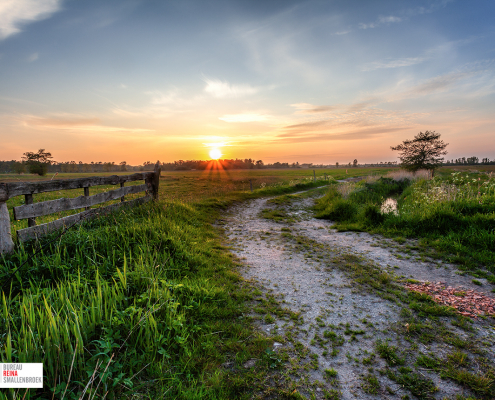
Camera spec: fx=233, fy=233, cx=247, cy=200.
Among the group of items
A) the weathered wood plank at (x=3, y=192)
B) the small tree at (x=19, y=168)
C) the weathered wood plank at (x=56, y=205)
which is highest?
the small tree at (x=19, y=168)

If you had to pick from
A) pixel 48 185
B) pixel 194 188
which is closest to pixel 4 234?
pixel 48 185

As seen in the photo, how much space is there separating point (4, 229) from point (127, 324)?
404 cm

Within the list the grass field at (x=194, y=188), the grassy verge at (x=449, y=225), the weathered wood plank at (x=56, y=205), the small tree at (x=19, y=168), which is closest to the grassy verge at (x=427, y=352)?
the grassy verge at (x=449, y=225)

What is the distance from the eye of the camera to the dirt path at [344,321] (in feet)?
9.07

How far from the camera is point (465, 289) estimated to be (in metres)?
4.88

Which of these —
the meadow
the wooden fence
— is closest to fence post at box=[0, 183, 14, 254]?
the wooden fence

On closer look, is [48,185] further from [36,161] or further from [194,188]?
[36,161]

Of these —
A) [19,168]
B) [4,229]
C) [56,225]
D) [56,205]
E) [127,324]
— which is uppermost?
[19,168]

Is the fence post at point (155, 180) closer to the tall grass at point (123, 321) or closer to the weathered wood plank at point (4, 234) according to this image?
the tall grass at point (123, 321)

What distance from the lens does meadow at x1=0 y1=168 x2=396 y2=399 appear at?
2.49 meters

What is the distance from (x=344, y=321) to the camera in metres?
3.92
